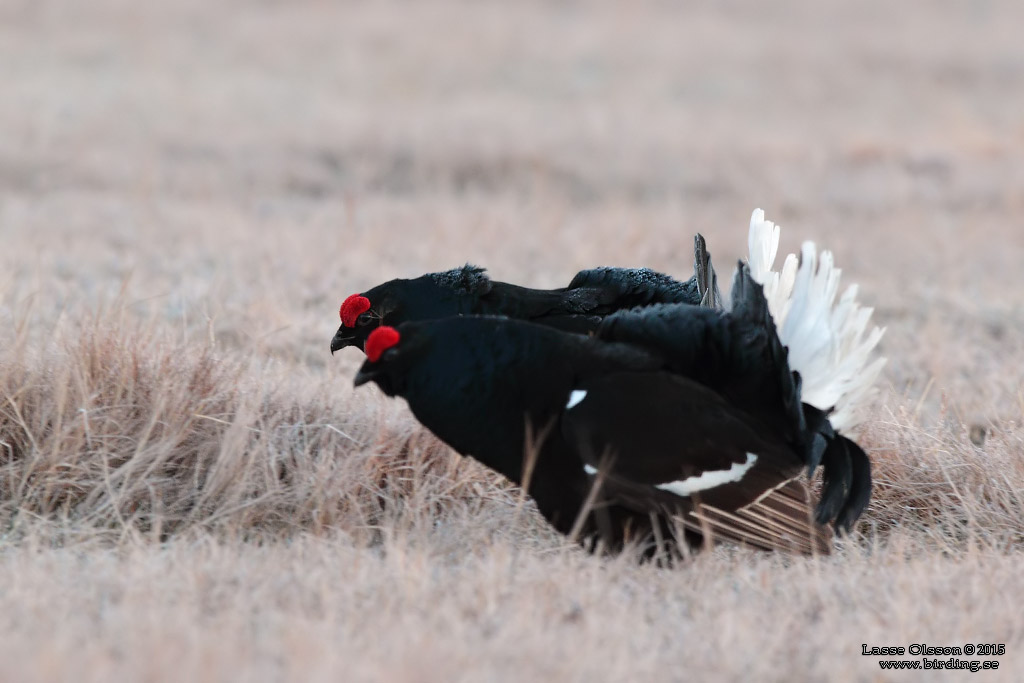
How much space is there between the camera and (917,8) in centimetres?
2433

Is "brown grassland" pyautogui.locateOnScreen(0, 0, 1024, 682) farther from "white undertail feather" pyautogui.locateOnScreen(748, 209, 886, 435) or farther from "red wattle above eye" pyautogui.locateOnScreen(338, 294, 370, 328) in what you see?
"white undertail feather" pyautogui.locateOnScreen(748, 209, 886, 435)

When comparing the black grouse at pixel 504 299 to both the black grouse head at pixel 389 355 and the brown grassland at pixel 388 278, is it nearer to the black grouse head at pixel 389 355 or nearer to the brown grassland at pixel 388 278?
the brown grassland at pixel 388 278

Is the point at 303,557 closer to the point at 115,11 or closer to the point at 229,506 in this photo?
the point at 229,506

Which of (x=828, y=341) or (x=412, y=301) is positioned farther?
(x=412, y=301)

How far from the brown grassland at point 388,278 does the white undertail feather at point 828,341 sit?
52 centimetres

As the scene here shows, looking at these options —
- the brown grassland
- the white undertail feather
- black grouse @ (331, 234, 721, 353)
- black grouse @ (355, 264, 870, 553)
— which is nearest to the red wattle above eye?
black grouse @ (331, 234, 721, 353)

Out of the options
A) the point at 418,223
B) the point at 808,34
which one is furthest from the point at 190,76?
the point at 808,34

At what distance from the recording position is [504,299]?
4.75 meters

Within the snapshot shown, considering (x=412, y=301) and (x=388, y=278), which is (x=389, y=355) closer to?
(x=412, y=301)

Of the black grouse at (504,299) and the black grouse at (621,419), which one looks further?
the black grouse at (504,299)

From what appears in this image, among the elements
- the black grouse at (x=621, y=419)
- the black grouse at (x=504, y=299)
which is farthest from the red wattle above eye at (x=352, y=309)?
the black grouse at (x=621, y=419)

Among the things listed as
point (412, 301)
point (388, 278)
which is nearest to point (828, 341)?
point (412, 301)

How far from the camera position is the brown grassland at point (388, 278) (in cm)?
297

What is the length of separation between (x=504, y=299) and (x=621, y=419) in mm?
1528
